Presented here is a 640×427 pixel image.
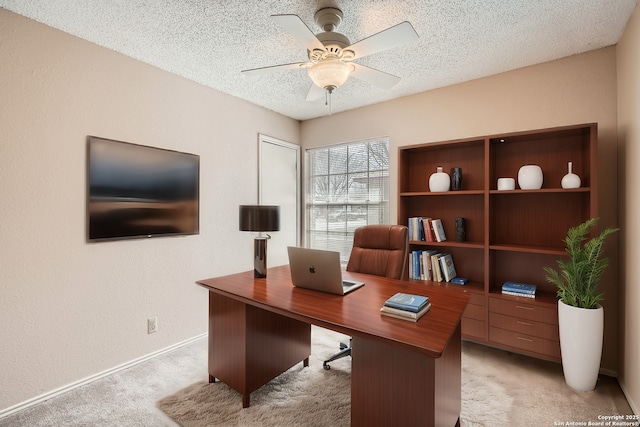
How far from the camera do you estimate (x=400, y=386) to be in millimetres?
1341

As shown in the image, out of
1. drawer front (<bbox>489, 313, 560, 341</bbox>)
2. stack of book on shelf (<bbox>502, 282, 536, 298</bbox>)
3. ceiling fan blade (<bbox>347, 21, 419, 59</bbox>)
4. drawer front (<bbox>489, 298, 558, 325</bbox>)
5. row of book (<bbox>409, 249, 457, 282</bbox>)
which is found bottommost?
drawer front (<bbox>489, 313, 560, 341</bbox>)

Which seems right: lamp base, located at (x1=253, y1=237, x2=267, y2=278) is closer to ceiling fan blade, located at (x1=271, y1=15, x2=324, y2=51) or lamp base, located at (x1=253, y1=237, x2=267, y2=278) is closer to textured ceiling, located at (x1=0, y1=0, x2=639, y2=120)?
ceiling fan blade, located at (x1=271, y1=15, x2=324, y2=51)

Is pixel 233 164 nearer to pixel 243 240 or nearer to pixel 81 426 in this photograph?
→ pixel 243 240

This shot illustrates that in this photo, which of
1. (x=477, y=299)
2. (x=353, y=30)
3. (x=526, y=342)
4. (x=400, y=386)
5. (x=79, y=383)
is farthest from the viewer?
(x=477, y=299)

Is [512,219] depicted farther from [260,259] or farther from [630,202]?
[260,259]

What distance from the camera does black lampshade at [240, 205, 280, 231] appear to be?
6.88 feet

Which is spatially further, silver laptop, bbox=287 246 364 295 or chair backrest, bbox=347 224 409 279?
chair backrest, bbox=347 224 409 279

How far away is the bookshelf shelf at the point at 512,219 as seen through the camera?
2.31m

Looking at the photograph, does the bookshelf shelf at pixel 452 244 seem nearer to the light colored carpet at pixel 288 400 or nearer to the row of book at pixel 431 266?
the row of book at pixel 431 266

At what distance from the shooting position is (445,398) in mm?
1414

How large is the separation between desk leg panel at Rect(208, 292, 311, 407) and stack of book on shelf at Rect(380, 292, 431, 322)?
2.97 feet

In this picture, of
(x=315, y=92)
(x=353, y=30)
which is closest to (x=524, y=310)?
(x=315, y=92)

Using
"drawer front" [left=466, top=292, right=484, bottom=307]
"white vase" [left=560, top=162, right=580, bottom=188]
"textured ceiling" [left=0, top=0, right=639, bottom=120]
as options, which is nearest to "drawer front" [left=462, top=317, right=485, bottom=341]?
"drawer front" [left=466, top=292, right=484, bottom=307]

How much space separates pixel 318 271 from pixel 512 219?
6.63ft
